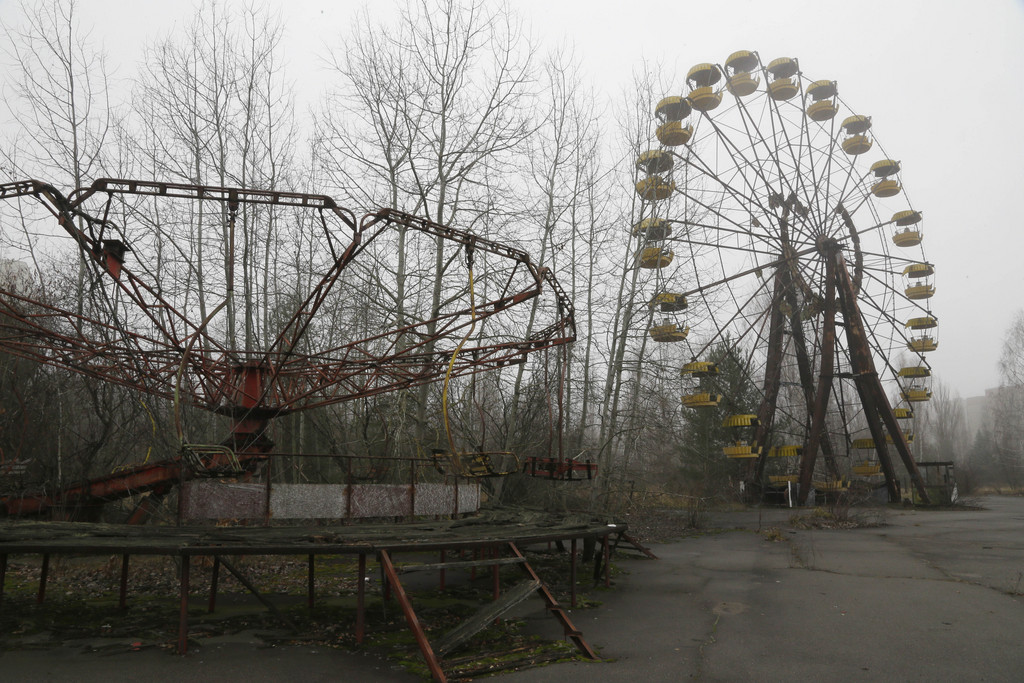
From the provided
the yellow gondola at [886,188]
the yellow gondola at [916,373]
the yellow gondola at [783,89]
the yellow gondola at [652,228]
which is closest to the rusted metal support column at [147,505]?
the yellow gondola at [652,228]

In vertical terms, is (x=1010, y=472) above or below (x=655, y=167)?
below

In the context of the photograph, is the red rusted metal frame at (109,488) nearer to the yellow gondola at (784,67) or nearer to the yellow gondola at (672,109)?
the yellow gondola at (672,109)

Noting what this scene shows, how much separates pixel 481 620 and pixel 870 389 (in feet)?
77.4

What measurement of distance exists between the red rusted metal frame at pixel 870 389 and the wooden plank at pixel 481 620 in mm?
22125

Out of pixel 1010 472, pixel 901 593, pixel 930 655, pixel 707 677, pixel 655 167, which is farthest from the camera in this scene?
pixel 1010 472

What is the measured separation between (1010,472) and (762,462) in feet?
94.0

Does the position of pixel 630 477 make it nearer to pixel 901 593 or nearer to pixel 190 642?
pixel 901 593

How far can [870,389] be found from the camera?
26.4 m

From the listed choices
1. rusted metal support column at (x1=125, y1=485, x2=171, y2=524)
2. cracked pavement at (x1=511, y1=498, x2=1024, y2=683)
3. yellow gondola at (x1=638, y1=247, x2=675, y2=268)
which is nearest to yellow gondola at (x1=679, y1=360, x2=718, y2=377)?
yellow gondola at (x1=638, y1=247, x2=675, y2=268)

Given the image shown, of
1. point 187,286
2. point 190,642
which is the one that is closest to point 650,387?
point 187,286

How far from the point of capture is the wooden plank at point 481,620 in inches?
270

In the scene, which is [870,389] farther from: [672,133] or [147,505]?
[147,505]

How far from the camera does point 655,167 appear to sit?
22.0 meters

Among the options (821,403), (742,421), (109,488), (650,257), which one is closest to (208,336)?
(109,488)
